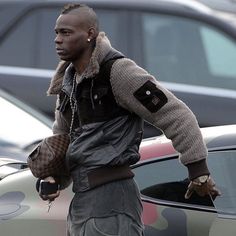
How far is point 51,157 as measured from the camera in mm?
4438

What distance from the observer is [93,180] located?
14.2ft

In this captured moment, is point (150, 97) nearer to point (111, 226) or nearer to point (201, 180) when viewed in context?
point (201, 180)

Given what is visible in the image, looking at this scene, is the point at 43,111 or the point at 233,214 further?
the point at 43,111

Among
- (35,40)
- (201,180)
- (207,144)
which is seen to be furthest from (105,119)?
(35,40)

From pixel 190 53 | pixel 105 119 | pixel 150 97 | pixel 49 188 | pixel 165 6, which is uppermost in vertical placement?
pixel 150 97

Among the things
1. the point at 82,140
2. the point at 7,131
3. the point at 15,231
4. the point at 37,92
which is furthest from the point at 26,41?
the point at 82,140

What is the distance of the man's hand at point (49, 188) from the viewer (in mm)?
4496

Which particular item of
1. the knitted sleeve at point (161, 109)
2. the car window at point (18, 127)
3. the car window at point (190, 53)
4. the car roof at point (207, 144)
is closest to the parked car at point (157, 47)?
the car window at point (190, 53)

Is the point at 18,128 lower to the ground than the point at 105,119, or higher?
lower

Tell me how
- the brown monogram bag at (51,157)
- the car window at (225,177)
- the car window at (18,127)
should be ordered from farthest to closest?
the car window at (18,127) < the car window at (225,177) < the brown monogram bag at (51,157)

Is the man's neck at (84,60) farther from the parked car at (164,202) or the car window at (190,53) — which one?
the car window at (190,53)

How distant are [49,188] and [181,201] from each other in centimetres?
68

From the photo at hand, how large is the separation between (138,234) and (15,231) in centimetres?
84

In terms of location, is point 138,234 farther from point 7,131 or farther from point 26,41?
point 26,41
